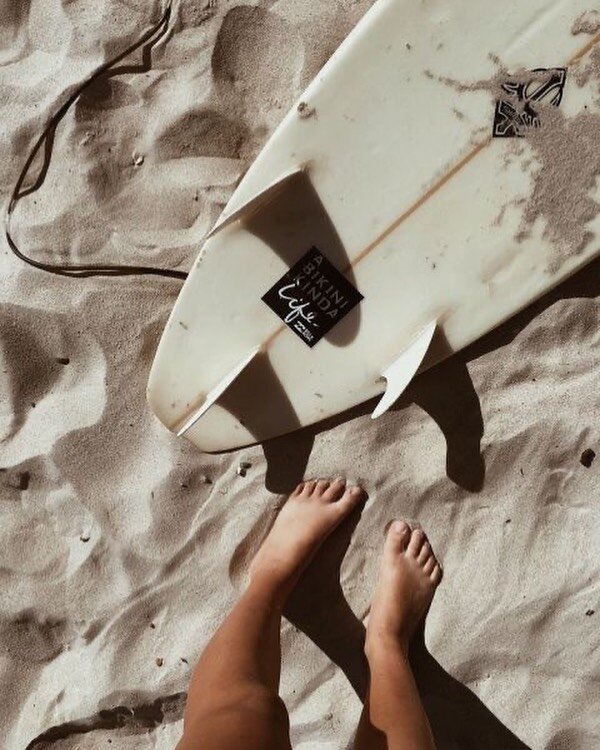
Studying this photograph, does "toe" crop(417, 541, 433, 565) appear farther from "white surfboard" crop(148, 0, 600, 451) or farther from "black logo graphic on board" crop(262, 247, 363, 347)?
"black logo graphic on board" crop(262, 247, 363, 347)

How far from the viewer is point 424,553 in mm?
1736

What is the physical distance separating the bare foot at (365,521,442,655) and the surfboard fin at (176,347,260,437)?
0.52 m

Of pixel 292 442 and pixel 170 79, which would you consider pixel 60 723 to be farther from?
pixel 170 79

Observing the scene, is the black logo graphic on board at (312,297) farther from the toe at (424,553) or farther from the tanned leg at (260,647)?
the toe at (424,553)

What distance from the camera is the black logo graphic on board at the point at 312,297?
1609 millimetres

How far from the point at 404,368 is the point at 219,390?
0.40m

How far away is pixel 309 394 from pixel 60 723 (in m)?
1.01

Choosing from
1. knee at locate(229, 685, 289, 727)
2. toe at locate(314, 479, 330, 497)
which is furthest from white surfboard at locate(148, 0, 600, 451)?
knee at locate(229, 685, 289, 727)

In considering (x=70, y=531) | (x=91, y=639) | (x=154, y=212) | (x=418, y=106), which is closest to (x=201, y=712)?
(x=91, y=639)

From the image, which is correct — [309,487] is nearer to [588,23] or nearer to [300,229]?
[300,229]

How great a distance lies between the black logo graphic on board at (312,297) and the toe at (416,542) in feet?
1.69

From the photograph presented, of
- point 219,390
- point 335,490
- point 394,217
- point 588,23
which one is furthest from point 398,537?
point 588,23

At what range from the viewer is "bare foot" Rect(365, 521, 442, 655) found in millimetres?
1706

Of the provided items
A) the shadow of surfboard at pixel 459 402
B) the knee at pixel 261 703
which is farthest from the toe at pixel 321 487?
the knee at pixel 261 703
